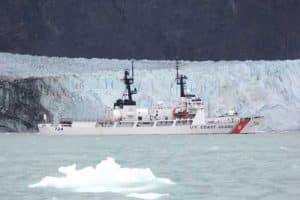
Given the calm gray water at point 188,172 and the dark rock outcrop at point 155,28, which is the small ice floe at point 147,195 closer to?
the calm gray water at point 188,172

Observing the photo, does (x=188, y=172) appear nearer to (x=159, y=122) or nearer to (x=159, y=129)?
(x=159, y=129)

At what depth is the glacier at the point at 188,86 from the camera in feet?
118

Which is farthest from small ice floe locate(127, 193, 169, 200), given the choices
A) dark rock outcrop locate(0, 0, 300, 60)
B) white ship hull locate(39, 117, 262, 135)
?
dark rock outcrop locate(0, 0, 300, 60)

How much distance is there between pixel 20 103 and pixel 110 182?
2394 cm

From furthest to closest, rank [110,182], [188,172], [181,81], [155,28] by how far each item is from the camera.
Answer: [155,28], [181,81], [188,172], [110,182]

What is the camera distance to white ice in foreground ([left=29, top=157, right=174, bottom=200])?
12672mm

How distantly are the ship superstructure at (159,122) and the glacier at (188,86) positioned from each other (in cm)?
80

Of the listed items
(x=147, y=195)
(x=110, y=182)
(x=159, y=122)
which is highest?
(x=159, y=122)

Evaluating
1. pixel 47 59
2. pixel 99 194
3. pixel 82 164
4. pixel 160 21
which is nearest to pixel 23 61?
pixel 47 59

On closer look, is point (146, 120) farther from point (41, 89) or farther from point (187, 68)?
point (41, 89)

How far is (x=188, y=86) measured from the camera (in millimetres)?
38219

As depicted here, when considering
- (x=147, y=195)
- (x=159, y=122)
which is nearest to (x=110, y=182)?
(x=147, y=195)

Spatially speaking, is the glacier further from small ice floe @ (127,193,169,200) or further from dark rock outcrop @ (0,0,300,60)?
small ice floe @ (127,193,169,200)

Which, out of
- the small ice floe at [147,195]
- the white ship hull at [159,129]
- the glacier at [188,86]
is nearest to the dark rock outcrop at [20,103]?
the glacier at [188,86]
